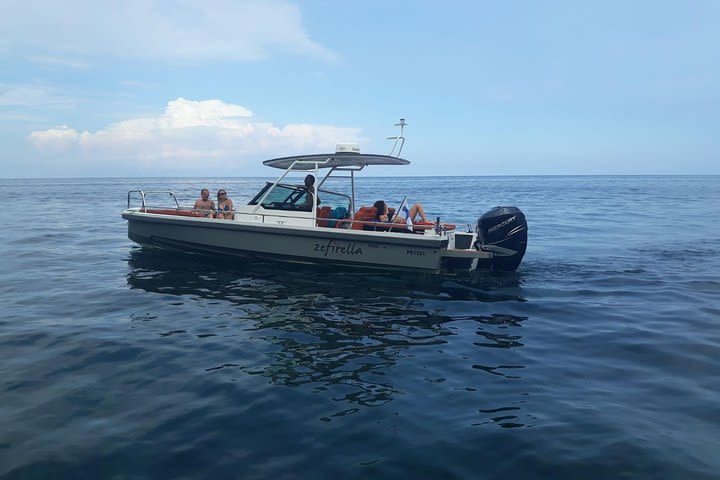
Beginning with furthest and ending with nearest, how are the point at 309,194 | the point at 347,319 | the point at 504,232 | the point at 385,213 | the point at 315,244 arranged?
the point at 309,194 < the point at 385,213 < the point at 315,244 < the point at 504,232 < the point at 347,319

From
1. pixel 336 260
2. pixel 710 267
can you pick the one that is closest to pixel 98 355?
pixel 336 260

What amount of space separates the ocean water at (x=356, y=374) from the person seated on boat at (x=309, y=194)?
1346 mm

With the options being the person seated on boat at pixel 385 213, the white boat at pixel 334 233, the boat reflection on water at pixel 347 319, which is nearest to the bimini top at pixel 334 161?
the white boat at pixel 334 233

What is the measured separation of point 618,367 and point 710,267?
742 cm

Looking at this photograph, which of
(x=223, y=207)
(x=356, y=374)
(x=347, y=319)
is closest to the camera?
(x=356, y=374)

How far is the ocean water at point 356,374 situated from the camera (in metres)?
3.88

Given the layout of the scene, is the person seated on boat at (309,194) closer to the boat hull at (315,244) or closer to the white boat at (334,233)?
the white boat at (334,233)

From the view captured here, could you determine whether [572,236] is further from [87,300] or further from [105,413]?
[105,413]

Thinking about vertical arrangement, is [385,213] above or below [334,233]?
above

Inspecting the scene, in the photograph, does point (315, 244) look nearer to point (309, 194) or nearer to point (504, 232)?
point (309, 194)

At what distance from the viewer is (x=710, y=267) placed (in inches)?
441

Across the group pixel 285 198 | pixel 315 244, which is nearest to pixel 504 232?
pixel 315 244

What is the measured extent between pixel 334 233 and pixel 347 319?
9.37ft

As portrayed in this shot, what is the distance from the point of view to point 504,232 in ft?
32.3
